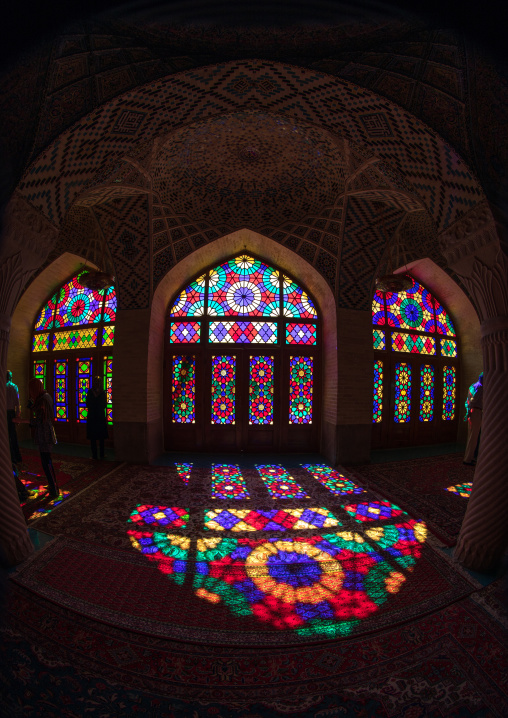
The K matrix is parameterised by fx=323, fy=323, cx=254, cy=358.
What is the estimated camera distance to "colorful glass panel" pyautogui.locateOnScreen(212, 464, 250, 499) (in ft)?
14.1

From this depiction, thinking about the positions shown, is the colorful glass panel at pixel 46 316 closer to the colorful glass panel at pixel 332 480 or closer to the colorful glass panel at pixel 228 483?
the colorful glass panel at pixel 228 483

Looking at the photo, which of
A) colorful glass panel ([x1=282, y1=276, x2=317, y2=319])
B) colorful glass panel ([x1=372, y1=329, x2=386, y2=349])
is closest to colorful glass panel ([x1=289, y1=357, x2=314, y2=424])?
colorful glass panel ([x1=282, y1=276, x2=317, y2=319])

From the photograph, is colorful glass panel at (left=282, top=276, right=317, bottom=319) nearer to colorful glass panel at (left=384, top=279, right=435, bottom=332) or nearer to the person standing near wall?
colorful glass panel at (left=384, top=279, right=435, bottom=332)

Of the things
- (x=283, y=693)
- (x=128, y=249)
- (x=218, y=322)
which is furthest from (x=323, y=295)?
(x=283, y=693)

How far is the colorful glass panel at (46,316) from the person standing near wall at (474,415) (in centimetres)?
878

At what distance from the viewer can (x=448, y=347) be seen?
25.6 feet

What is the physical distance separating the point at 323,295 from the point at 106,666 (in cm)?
598

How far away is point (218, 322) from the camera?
671cm

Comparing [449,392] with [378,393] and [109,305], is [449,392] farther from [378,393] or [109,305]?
[109,305]

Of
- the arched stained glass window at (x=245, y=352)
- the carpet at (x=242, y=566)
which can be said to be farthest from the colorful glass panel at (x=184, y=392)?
the carpet at (x=242, y=566)

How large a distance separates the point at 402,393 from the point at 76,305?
7659 mm

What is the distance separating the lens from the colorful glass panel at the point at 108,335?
694cm

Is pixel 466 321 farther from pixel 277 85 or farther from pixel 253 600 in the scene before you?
pixel 253 600

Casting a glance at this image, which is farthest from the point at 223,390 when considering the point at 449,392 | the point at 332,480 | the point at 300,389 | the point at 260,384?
the point at 449,392
